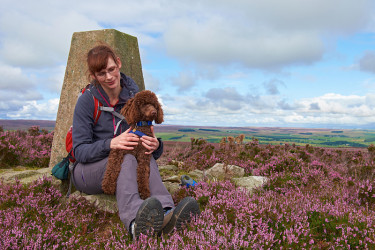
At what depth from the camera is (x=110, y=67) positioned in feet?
11.2

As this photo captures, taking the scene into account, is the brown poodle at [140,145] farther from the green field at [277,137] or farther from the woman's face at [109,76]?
the green field at [277,137]

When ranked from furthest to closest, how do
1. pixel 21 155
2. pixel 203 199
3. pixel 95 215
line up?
pixel 21 155 → pixel 203 199 → pixel 95 215

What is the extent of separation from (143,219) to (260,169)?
440 centimetres

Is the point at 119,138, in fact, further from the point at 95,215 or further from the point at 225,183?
the point at 225,183

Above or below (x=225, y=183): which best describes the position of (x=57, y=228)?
below

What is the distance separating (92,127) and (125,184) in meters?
1.11

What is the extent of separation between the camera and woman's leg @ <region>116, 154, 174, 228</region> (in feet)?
8.80

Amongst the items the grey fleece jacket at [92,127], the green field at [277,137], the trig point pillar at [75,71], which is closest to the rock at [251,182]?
the grey fleece jacket at [92,127]

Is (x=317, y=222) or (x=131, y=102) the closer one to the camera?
(x=317, y=222)

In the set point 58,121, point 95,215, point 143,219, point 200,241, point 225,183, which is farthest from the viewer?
point 58,121

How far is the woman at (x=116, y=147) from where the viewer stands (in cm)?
260

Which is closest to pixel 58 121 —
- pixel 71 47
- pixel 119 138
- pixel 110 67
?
pixel 71 47

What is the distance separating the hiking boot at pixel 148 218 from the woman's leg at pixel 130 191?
0.20 m

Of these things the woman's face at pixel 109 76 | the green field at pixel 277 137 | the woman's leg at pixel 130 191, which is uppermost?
the woman's face at pixel 109 76
